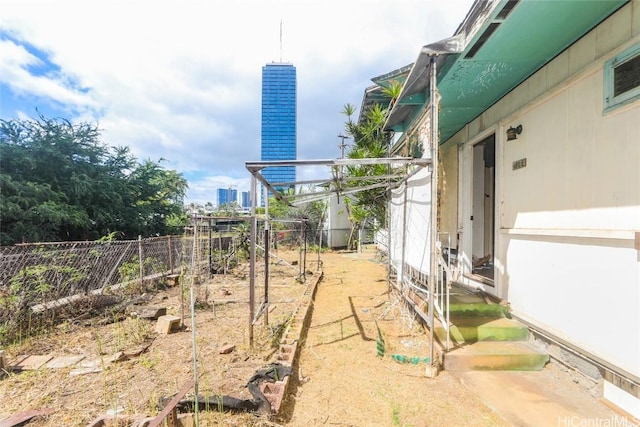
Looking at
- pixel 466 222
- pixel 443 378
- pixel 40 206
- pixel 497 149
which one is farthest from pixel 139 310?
pixel 497 149

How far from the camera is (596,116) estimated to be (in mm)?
2678

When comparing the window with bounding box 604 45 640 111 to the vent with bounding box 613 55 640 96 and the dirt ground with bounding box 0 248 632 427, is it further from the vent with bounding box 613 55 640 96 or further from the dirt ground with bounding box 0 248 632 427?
the dirt ground with bounding box 0 248 632 427

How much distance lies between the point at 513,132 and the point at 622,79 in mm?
1483

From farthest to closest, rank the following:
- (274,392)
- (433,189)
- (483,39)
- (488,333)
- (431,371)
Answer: (488,333) < (433,189) < (431,371) < (483,39) < (274,392)

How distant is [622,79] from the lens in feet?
7.98

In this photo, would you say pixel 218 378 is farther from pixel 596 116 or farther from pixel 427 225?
pixel 596 116

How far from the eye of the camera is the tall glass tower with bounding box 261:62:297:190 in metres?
27.1

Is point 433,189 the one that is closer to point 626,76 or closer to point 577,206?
point 577,206

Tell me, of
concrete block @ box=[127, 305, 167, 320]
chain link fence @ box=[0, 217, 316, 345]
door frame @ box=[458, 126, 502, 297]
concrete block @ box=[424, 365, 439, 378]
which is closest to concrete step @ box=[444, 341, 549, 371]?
concrete block @ box=[424, 365, 439, 378]

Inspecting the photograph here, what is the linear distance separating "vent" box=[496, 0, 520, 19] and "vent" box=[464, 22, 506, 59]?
86 millimetres

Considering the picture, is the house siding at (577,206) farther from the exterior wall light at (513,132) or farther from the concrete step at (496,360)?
the concrete step at (496,360)

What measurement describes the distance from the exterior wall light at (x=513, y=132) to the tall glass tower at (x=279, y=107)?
2391 centimetres

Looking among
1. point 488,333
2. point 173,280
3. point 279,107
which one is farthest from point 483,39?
point 279,107

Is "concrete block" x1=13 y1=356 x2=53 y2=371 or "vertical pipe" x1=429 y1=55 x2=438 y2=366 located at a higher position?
"vertical pipe" x1=429 y1=55 x2=438 y2=366
